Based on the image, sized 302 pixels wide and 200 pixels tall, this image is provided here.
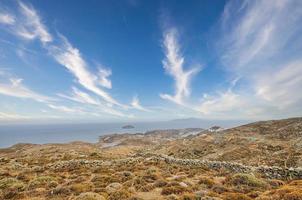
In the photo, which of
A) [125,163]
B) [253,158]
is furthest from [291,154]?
[125,163]

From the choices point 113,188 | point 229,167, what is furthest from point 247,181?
point 113,188

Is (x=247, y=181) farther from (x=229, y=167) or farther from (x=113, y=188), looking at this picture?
(x=113, y=188)

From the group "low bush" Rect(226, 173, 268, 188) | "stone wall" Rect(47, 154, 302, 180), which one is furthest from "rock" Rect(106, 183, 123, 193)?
"stone wall" Rect(47, 154, 302, 180)

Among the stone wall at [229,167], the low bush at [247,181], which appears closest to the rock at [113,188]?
the low bush at [247,181]

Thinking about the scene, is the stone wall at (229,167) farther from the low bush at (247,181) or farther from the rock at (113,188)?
the rock at (113,188)

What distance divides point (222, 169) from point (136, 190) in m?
11.1

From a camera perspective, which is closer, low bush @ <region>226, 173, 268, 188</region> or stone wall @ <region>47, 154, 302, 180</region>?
low bush @ <region>226, 173, 268, 188</region>

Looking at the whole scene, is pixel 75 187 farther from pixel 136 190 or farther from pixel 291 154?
pixel 291 154

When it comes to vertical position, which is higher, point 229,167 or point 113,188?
point 229,167

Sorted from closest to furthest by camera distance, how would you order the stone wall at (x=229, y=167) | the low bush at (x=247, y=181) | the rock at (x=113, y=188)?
the rock at (x=113, y=188)
the low bush at (x=247, y=181)
the stone wall at (x=229, y=167)

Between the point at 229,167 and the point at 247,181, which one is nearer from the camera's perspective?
the point at 247,181

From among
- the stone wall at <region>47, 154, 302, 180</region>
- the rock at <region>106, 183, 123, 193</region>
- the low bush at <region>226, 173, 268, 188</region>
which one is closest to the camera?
the rock at <region>106, 183, 123, 193</region>

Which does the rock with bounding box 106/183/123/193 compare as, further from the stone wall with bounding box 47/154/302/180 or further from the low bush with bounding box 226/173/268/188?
the stone wall with bounding box 47/154/302/180

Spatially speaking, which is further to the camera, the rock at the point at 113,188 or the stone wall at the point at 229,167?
the stone wall at the point at 229,167
